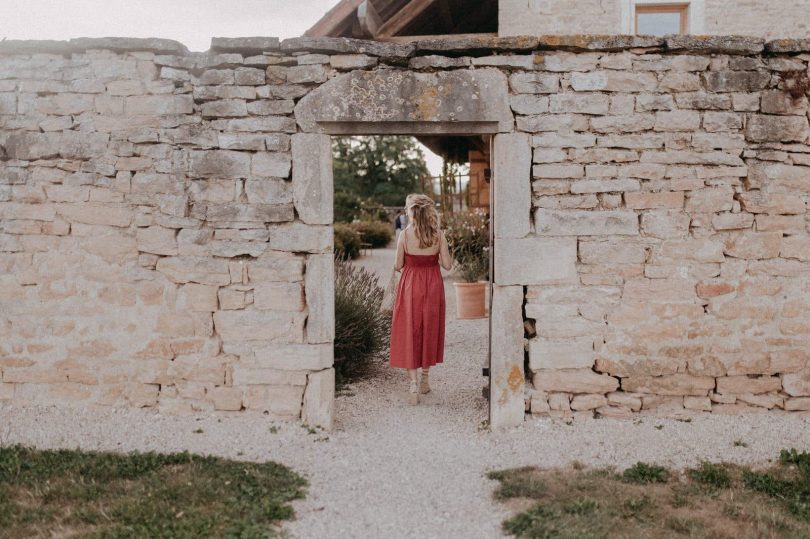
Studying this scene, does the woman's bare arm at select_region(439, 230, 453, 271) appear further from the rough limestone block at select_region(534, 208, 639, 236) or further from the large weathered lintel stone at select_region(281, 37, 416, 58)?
the large weathered lintel stone at select_region(281, 37, 416, 58)

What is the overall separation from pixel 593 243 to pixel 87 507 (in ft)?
11.2

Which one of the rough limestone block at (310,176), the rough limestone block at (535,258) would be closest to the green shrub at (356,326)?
the rough limestone block at (310,176)

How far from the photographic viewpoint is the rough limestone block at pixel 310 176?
468 cm

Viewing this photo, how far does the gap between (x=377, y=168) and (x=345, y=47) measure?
2476 cm

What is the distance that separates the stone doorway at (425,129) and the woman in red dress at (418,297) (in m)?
1.02

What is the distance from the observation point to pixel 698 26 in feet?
27.9

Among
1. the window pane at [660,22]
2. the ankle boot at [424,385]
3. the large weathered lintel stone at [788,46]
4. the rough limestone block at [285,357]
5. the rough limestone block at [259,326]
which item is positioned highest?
the window pane at [660,22]

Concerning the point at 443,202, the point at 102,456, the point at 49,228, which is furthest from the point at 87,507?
the point at 443,202

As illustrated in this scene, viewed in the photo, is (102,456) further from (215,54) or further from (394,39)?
(394,39)

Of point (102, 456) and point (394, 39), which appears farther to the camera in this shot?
point (394, 39)

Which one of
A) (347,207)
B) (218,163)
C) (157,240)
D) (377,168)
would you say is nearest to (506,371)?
(218,163)

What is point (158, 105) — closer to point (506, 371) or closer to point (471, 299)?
point (506, 371)

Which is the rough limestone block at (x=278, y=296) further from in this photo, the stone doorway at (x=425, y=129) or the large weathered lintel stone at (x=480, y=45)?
the large weathered lintel stone at (x=480, y=45)

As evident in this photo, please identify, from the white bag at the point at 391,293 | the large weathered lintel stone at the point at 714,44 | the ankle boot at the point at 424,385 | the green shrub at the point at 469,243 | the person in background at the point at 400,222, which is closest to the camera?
the large weathered lintel stone at the point at 714,44
